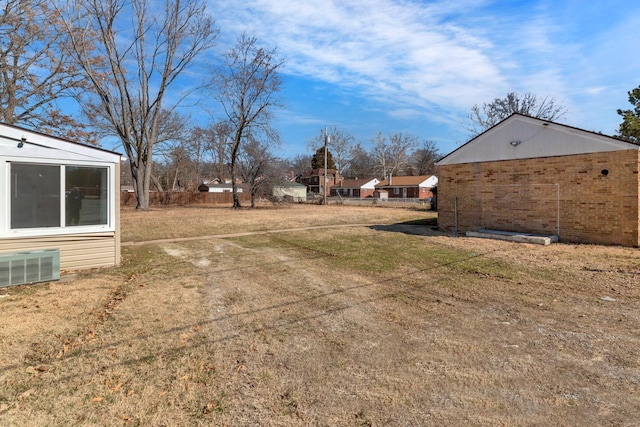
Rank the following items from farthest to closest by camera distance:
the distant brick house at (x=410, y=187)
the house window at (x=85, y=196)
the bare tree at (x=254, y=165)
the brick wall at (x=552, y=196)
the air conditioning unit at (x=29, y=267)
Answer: the distant brick house at (x=410, y=187) < the bare tree at (x=254, y=165) < the brick wall at (x=552, y=196) < the house window at (x=85, y=196) < the air conditioning unit at (x=29, y=267)

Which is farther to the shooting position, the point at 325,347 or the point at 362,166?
the point at 362,166

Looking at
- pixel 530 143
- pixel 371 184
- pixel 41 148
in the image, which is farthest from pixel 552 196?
pixel 371 184

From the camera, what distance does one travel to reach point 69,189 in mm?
7332

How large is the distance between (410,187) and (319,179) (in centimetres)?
2114

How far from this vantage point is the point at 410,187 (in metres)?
59.8

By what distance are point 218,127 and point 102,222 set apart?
2966 cm

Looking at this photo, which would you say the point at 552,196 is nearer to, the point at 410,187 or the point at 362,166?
the point at 410,187

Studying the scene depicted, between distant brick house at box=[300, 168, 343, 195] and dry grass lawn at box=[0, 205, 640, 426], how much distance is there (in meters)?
66.5

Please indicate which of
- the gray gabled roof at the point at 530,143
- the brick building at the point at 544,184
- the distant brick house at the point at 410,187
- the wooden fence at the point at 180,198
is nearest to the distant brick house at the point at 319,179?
the distant brick house at the point at 410,187

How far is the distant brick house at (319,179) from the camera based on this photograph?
7394cm

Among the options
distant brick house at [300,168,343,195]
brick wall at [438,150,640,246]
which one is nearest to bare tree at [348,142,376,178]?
distant brick house at [300,168,343,195]

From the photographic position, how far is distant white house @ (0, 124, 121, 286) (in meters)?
6.64

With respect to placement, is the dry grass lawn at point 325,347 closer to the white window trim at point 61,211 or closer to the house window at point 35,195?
the white window trim at point 61,211

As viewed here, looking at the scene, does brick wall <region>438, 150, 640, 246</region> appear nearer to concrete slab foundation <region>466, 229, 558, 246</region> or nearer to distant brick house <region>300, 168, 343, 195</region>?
concrete slab foundation <region>466, 229, 558, 246</region>
